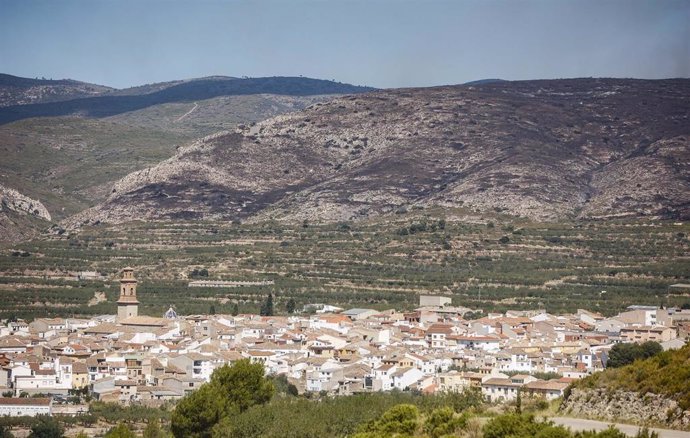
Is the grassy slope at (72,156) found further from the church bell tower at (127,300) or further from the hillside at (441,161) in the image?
the church bell tower at (127,300)

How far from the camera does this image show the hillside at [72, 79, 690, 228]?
10519 centimetres

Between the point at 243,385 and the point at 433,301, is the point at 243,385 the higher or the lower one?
the lower one

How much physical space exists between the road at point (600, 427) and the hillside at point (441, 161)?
255ft

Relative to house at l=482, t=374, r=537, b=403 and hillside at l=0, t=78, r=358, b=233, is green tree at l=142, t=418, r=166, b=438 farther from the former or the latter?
hillside at l=0, t=78, r=358, b=233

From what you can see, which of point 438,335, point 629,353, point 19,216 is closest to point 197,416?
point 629,353

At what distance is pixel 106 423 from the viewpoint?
50688mm

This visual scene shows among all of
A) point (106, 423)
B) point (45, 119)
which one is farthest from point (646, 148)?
point (45, 119)

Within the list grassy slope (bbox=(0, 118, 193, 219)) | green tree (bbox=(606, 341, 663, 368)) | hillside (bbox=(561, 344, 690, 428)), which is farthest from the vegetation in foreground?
grassy slope (bbox=(0, 118, 193, 219))

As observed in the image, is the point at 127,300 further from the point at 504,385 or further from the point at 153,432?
the point at 153,432

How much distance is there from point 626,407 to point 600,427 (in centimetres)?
100

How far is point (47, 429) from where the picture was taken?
4662cm

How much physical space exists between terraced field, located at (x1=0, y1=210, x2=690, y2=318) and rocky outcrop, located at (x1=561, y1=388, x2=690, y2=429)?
5206 cm

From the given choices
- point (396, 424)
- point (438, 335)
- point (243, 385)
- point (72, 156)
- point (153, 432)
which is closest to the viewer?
point (396, 424)

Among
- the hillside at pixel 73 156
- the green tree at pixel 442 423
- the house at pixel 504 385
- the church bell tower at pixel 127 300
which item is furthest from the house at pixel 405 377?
the hillside at pixel 73 156
